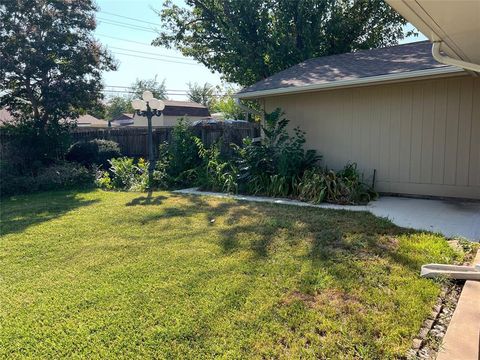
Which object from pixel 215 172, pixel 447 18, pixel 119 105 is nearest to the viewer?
pixel 447 18

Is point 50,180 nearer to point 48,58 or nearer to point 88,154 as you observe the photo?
point 88,154

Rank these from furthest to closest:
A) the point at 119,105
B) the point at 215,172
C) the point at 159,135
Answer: the point at 119,105 < the point at 159,135 < the point at 215,172

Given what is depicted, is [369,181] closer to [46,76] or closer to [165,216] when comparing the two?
[165,216]

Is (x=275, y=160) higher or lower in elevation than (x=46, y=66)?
lower

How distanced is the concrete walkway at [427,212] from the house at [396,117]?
50 centimetres

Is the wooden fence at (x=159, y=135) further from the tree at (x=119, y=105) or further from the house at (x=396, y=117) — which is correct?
the tree at (x=119, y=105)

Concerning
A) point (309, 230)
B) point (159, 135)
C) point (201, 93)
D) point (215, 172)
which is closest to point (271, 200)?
point (215, 172)

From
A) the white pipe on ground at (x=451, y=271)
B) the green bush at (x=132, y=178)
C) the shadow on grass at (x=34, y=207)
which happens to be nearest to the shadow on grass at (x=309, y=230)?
the white pipe on ground at (x=451, y=271)

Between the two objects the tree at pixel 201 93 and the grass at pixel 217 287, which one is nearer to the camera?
the grass at pixel 217 287

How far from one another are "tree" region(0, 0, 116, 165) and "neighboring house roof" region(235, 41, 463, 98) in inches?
215

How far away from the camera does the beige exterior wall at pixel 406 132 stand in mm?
6539

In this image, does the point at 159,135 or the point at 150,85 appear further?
the point at 150,85

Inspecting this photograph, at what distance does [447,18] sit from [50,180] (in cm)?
964

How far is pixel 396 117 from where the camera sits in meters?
7.15
